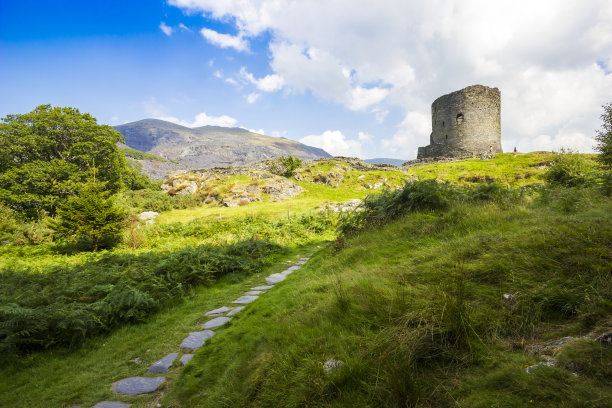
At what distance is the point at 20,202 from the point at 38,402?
29.5 meters

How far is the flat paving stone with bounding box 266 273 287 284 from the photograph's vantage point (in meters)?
7.27

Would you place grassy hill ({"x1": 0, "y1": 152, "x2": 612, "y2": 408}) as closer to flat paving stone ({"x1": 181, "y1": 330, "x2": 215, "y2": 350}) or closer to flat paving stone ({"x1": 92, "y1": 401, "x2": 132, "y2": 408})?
flat paving stone ({"x1": 92, "y1": 401, "x2": 132, "y2": 408})

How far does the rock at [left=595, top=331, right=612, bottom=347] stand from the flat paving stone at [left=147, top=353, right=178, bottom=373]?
174 inches

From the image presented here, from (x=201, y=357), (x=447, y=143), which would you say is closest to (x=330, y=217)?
(x=201, y=357)

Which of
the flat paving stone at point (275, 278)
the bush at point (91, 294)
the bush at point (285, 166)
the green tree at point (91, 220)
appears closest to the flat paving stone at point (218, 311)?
the bush at point (91, 294)

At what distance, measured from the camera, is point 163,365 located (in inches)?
147

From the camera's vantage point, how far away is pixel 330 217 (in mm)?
16609

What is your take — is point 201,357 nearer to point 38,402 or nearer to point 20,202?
point 38,402

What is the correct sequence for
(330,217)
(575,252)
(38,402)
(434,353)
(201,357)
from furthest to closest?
(330,217), (201,357), (38,402), (575,252), (434,353)

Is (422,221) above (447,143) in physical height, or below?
below

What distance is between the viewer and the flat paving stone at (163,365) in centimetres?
364

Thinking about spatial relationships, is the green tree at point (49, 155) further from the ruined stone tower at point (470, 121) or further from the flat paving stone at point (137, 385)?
the ruined stone tower at point (470, 121)

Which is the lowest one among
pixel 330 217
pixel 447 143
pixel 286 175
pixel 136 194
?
pixel 330 217

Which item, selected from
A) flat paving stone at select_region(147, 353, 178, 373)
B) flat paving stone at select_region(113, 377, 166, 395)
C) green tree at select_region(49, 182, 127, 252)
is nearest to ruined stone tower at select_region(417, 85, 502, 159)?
green tree at select_region(49, 182, 127, 252)
